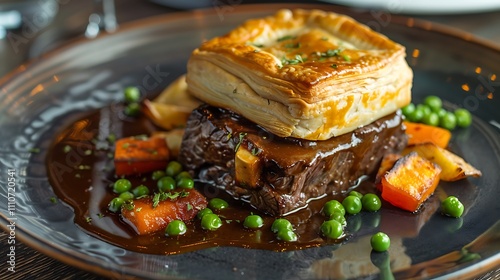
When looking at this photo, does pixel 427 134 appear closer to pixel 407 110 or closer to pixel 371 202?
pixel 407 110

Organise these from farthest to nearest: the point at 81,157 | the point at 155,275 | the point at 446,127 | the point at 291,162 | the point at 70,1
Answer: the point at 70,1 → the point at 446,127 → the point at 81,157 → the point at 291,162 → the point at 155,275

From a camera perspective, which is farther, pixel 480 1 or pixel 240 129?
pixel 480 1

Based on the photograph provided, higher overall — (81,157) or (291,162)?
(291,162)

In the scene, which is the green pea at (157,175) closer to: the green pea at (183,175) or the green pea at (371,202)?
the green pea at (183,175)

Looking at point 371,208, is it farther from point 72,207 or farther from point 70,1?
point 70,1

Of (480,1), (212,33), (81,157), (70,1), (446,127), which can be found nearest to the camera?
(81,157)

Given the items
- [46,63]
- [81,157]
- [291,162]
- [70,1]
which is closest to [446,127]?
[291,162]

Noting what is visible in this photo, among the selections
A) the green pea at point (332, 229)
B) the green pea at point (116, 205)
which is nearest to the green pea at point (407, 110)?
the green pea at point (332, 229)
